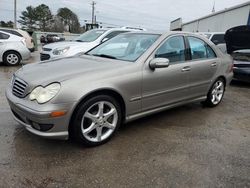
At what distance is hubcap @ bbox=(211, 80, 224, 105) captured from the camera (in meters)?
5.28

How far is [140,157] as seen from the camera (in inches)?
126

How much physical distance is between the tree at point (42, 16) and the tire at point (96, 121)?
227ft

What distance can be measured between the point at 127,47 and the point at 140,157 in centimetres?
187

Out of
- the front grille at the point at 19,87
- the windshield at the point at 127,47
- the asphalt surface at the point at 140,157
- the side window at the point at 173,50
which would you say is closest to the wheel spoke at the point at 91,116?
the asphalt surface at the point at 140,157

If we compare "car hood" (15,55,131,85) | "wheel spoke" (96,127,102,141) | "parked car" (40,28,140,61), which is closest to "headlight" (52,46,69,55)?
"parked car" (40,28,140,61)

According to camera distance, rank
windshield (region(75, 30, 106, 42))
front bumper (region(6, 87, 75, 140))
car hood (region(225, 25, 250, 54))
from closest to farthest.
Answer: front bumper (region(6, 87, 75, 140)), car hood (region(225, 25, 250, 54)), windshield (region(75, 30, 106, 42))

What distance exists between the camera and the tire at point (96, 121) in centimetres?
315

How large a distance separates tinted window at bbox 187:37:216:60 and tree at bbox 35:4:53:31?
2686 inches

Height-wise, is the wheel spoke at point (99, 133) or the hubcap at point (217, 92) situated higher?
the hubcap at point (217, 92)

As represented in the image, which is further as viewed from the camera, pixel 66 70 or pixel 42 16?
pixel 42 16

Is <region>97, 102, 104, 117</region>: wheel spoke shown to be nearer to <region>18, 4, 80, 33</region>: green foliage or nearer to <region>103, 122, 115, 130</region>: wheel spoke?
<region>103, 122, 115, 130</region>: wheel spoke

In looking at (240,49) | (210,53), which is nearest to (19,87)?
(210,53)

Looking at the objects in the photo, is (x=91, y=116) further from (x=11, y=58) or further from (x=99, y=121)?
(x=11, y=58)

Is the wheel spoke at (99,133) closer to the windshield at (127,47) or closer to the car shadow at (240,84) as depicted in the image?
the windshield at (127,47)
